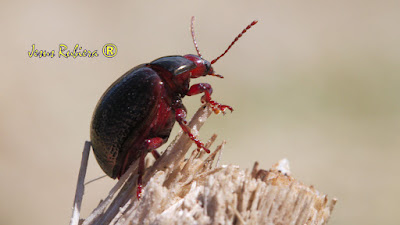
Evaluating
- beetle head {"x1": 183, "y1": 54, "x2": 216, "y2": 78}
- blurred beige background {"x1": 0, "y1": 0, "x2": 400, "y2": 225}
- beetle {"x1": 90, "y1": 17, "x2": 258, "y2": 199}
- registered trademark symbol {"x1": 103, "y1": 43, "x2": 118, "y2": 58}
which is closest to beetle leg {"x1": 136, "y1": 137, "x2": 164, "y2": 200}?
beetle {"x1": 90, "y1": 17, "x2": 258, "y2": 199}

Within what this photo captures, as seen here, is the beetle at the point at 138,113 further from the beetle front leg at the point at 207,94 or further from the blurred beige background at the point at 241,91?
the blurred beige background at the point at 241,91

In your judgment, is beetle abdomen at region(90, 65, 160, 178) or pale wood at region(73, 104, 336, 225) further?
beetle abdomen at region(90, 65, 160, 178)

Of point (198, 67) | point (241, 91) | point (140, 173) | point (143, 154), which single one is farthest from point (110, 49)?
point (140, 173)

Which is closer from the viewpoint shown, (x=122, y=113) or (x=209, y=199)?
(x=209, y=199)

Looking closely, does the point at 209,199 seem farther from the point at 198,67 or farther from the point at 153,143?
the point at 198,67

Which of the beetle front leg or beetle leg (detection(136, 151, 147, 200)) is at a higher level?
the beetle front leg

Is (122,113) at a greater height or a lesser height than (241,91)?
lesser

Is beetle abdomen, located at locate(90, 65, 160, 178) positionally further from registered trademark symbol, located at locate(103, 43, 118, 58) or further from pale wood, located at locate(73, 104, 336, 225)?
registered trademark symbol, located at locate(103, 43, 118, 58)

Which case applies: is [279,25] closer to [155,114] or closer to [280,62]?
[280,62]

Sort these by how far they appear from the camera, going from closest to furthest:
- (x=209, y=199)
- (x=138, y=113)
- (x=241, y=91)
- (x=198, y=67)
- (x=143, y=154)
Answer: (x=209, y=199)
(x=143, y=154)
(x=138, y=113)
(x=198, y=67)
(x=241, y=91)
